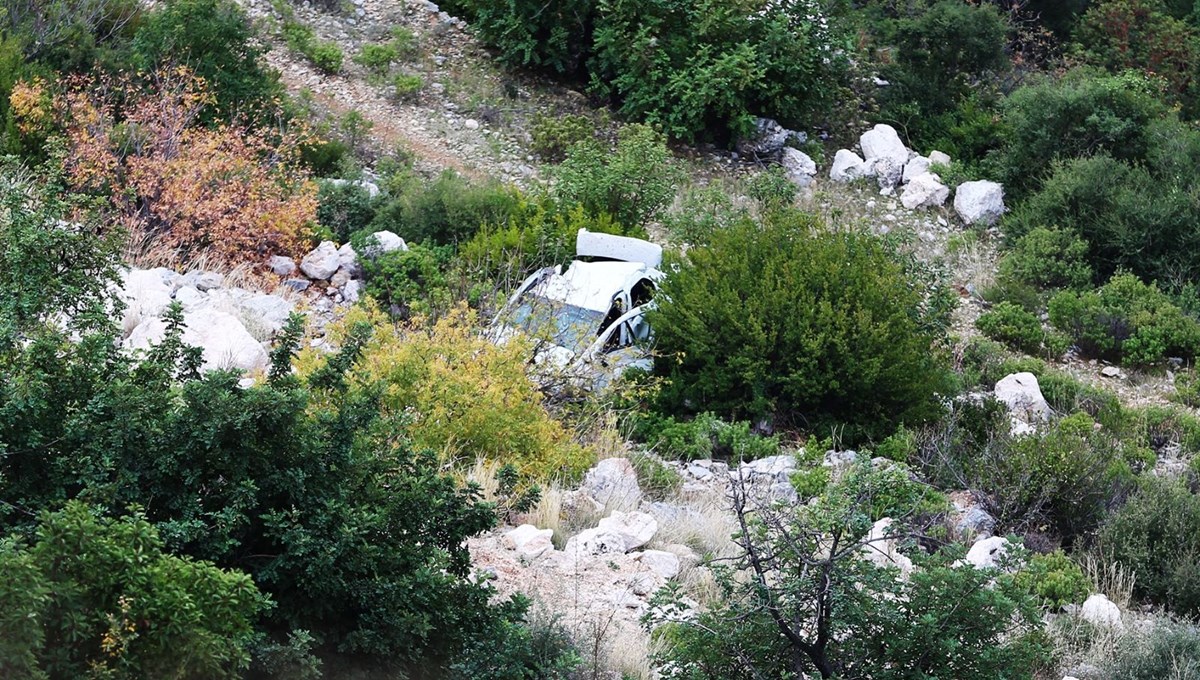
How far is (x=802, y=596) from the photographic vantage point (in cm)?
523

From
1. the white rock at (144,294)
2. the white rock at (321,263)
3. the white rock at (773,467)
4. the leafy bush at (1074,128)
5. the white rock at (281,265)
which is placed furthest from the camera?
the leafy bush at (1074,128)

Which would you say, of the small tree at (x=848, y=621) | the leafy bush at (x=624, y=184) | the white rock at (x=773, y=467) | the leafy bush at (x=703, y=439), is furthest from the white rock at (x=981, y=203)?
the small tree at (x=848, y=621)

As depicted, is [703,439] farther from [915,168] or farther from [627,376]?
[915,168]

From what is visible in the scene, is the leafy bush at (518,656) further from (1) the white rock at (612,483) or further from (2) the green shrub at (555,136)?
(2) the green shrub at (555,136)

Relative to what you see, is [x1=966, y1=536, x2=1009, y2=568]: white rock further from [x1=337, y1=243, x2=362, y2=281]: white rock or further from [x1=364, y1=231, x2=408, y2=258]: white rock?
[x1=337, y1=243, x2=362, y2=281]: white rock

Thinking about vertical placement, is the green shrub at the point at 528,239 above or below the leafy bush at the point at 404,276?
above

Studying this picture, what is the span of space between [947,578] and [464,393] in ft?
13.3

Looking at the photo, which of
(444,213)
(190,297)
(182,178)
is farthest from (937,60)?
(190,297)

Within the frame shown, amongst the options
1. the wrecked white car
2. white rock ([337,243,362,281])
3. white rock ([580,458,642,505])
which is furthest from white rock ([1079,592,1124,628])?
white rock ([337,243,362,281])

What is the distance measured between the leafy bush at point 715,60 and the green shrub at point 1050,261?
366 cm

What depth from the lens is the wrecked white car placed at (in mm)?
10641

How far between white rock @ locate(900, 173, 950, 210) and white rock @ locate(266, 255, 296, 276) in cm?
789

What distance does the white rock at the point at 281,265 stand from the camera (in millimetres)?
12820

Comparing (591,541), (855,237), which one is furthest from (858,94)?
(591,541)
